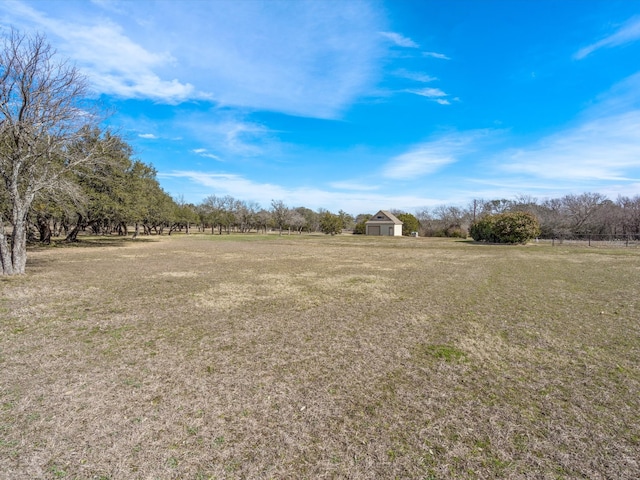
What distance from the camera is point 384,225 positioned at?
193 ft

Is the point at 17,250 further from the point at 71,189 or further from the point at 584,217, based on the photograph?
the point at 584,217

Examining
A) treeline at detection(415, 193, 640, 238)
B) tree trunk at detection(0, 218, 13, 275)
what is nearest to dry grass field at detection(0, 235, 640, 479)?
tree trunk at detection(0, 218, 13, 275)

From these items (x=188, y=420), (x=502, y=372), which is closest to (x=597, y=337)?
(x=502, y=372)

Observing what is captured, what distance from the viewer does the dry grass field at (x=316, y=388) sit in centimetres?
257

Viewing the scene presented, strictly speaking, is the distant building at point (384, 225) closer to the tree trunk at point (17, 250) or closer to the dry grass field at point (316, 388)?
the dry grass field at point (316, 388)

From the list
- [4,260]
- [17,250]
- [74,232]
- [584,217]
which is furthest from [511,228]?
[74,232]

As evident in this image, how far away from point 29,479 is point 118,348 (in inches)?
111

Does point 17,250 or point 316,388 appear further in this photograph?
point 17,250

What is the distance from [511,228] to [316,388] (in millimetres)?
34274

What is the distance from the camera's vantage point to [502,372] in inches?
168

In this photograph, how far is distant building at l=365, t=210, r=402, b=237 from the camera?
2288 inches

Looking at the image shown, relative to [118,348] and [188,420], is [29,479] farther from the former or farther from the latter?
[118,348]

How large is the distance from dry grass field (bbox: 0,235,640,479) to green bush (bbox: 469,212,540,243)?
25.4 metres

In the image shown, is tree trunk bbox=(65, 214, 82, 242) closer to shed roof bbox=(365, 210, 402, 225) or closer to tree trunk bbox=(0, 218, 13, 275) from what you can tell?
tree trunk bbox=(0, 218, 13, 275)
